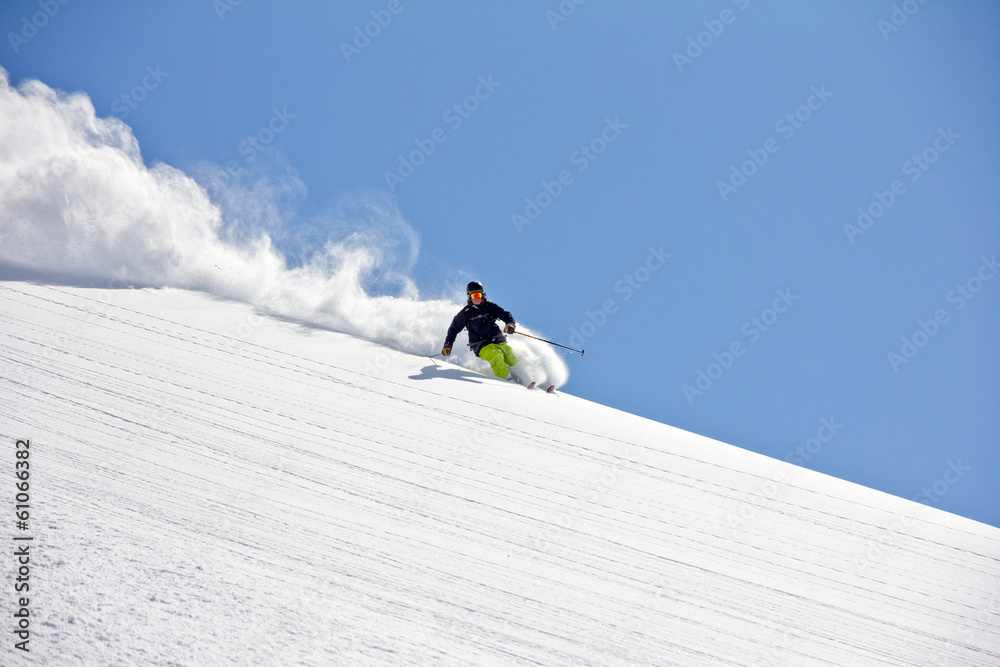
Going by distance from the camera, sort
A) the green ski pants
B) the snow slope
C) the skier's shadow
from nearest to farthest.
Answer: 1. the snow slope
2. the skier's shadow
3. the green ski pants

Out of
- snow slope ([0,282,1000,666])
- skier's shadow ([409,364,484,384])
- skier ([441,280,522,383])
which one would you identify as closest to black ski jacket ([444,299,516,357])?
skier ([441,280,522,383])

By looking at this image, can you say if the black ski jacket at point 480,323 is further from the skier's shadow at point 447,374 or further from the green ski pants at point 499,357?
the skier's shadow at point 447,374

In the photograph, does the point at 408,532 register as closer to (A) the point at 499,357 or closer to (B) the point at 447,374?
(B) the point at 447,374

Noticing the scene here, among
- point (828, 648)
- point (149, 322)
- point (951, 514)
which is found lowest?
point (828, 648)

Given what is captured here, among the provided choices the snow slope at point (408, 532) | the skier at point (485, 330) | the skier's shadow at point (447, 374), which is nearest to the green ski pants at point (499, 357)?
the skier at point (485, 330)

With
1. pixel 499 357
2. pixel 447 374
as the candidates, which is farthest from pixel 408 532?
pixel 499 357

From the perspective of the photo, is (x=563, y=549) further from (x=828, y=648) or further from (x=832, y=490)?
(x=832, y=490)

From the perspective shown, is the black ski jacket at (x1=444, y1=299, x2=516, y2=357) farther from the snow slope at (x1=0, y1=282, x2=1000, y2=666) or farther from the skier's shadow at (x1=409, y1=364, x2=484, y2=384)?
the snow slope at (x1=0, y1=282, x2=1000, y2=666)

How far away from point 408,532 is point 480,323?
13.6 ft

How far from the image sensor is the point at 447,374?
688 cm

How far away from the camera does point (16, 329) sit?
5613 millimetres

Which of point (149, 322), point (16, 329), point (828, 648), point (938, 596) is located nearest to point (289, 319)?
point (149, 322)

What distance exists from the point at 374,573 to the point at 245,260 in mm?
7447

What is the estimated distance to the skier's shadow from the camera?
6.61m
